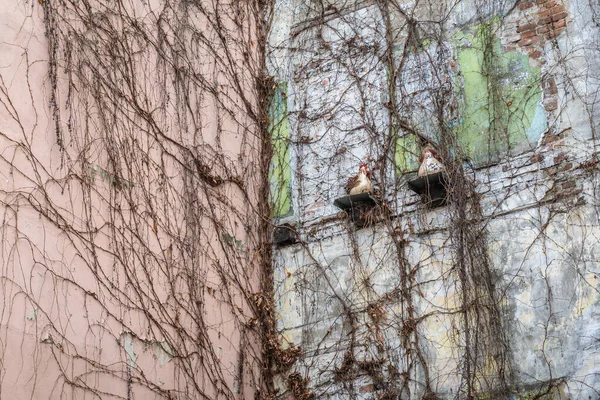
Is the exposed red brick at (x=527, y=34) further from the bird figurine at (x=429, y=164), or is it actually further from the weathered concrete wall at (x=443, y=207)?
the bird figurine at (x=429, y=164)

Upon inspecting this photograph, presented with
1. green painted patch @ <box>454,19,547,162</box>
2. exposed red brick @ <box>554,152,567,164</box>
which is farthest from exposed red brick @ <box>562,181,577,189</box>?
green painted patch @ <box>454,19,547,162</box>

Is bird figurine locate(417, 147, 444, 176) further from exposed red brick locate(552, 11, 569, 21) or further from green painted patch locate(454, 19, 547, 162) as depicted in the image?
exposed red brick locate(552, 11, 569, 21)

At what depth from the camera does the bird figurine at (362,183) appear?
6543 mm

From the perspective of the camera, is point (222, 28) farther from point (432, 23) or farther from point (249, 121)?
point (432, 23)

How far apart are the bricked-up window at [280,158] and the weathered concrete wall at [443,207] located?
2.1 inches

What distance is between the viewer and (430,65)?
A: 6730 millimetres

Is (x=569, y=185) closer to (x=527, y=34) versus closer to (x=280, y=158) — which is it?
(x=527, y=34)

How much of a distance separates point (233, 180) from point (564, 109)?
8.02 feet

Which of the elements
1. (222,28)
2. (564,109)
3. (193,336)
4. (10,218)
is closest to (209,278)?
(193,336)

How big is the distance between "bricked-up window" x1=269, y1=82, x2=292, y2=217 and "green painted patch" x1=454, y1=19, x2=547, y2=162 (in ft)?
4.66

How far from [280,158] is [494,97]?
1.75m

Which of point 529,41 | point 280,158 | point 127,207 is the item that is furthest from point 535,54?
point 127,207

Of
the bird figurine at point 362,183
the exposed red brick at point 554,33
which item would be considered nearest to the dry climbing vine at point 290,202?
the exposed red brick at point 554,33

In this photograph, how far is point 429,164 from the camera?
625 cm
